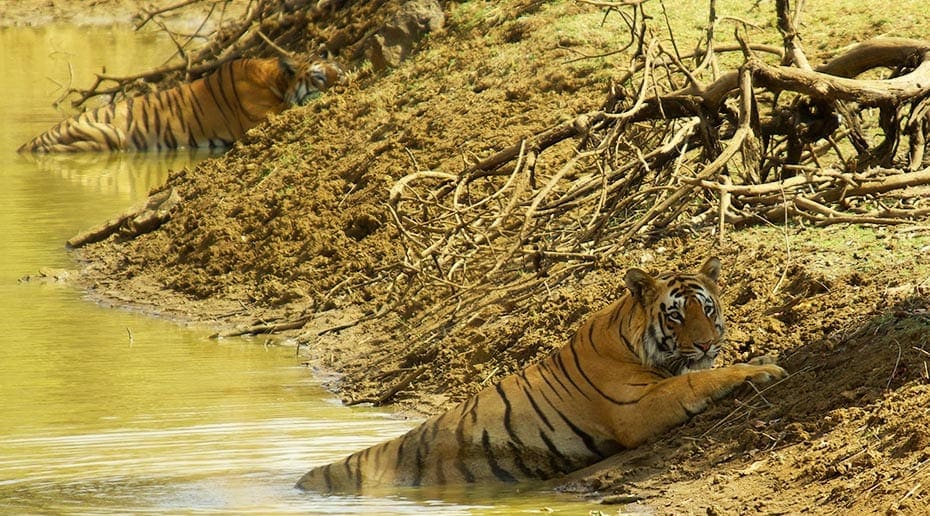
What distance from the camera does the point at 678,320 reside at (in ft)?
20.5

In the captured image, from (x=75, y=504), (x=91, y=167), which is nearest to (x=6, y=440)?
(x=75, y=504)

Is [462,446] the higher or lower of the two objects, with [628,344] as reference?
lower

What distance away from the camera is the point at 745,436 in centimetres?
596

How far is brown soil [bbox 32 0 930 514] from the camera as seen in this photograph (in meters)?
5.71

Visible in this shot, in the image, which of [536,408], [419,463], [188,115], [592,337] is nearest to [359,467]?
[419,463]

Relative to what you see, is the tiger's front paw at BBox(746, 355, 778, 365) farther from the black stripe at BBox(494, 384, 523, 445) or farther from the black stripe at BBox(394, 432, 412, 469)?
the black stripe at BBox(394, 432, 412, 469)

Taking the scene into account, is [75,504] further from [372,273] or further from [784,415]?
[372,273]

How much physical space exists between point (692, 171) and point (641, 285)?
240 cm

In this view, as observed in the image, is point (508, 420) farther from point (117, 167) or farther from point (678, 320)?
point (117, 167)

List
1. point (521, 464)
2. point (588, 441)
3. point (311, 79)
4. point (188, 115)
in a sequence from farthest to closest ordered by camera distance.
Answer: point (188, 115) → point (311, 79) → point (521, 464) → point (588, 441)

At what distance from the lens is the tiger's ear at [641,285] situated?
20.7ft

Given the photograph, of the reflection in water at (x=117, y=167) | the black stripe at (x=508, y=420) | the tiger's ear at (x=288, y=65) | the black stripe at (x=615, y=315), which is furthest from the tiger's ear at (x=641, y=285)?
the tiger's ear at (x=288, y=65)

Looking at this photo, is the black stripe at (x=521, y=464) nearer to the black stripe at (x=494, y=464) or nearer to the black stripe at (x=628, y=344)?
the black stripe at (x=494, y=464)

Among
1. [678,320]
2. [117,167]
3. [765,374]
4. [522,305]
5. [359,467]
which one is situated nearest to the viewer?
[765,374]
